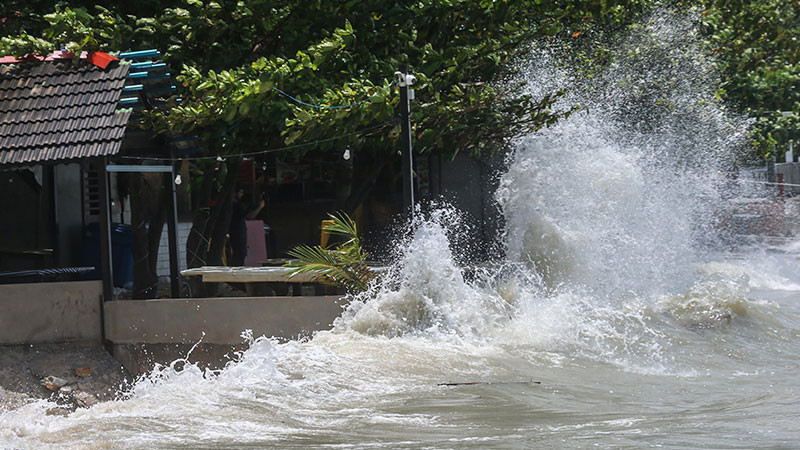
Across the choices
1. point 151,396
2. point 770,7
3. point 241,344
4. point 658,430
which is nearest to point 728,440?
point 658,430

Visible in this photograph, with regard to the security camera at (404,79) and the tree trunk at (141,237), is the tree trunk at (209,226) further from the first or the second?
the security camera at (404,79)

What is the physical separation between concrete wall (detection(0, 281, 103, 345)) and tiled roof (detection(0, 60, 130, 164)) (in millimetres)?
1473

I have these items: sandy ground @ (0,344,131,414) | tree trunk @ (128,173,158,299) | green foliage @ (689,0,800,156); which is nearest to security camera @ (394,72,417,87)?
tree trunk @ (128,173,158,299)

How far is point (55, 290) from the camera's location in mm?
10938

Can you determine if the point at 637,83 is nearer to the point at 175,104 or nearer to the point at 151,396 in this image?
the point at 175,104

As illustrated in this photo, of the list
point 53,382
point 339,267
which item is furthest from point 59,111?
point 339,267

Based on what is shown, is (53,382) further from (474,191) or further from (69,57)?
(474,191)

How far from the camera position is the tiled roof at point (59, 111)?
10469 millimetres

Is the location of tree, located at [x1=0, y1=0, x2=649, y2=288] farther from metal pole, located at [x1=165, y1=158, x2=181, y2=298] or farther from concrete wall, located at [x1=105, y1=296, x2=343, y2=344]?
concrete wall, located at [x1=105, y1=296, x2=343, y2=344]

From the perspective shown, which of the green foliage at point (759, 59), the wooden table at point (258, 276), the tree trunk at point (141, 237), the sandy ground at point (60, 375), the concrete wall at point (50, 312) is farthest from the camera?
the green foliage at point (759, 59)

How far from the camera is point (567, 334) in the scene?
1121cm

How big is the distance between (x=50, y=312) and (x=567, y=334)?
5775mm

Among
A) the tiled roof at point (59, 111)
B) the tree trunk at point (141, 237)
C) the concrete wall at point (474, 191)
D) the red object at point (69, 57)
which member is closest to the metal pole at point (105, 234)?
the tiled roof at point (59, 111)

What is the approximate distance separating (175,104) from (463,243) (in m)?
6.27
